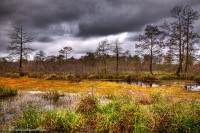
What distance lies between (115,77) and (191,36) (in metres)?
14.9

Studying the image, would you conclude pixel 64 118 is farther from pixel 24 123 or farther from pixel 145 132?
pixel 145 132

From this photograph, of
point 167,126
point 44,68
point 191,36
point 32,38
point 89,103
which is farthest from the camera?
point 44,68

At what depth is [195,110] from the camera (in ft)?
25.7

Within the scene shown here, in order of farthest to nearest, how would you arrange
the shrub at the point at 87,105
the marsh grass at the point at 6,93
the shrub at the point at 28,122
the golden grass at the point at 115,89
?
the golden grass at the point at 115,89 < the marsh grass at the point at 6,93 < the shrub at the point at 87,105 < the shrub at the point at 28,122

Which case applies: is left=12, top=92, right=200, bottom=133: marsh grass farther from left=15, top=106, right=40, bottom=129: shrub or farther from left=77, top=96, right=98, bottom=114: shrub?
left=77, top=96, right=98, bottom=114: shrub

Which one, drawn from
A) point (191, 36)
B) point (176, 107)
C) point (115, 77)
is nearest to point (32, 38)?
point (115, 77)

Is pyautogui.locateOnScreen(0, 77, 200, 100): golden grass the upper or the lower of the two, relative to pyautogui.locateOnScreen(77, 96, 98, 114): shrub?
lower

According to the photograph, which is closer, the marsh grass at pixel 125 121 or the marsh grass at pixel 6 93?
the marsh grass at pixel 125 121

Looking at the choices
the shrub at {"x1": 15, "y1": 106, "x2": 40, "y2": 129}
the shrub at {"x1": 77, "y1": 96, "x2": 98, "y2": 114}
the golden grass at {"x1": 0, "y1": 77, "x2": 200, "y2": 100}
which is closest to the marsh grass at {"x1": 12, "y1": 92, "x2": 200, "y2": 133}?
the shrub at {"x1": 15, "y1": 106, "x2": 40, "y2": 129}

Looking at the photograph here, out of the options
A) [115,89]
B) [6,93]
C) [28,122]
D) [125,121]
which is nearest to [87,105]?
[125,121]

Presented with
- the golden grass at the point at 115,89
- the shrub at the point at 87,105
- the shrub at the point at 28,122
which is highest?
the shrub at the point at 87,105

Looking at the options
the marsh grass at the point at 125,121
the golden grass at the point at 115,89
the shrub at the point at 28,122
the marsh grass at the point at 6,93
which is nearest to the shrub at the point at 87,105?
A: the marsh grass at the point at 125,121

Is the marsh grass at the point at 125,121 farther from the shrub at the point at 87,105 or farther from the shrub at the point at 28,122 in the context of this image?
the shrub at the point at 87,105

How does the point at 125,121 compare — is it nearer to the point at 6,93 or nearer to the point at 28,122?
the point at 28,122
